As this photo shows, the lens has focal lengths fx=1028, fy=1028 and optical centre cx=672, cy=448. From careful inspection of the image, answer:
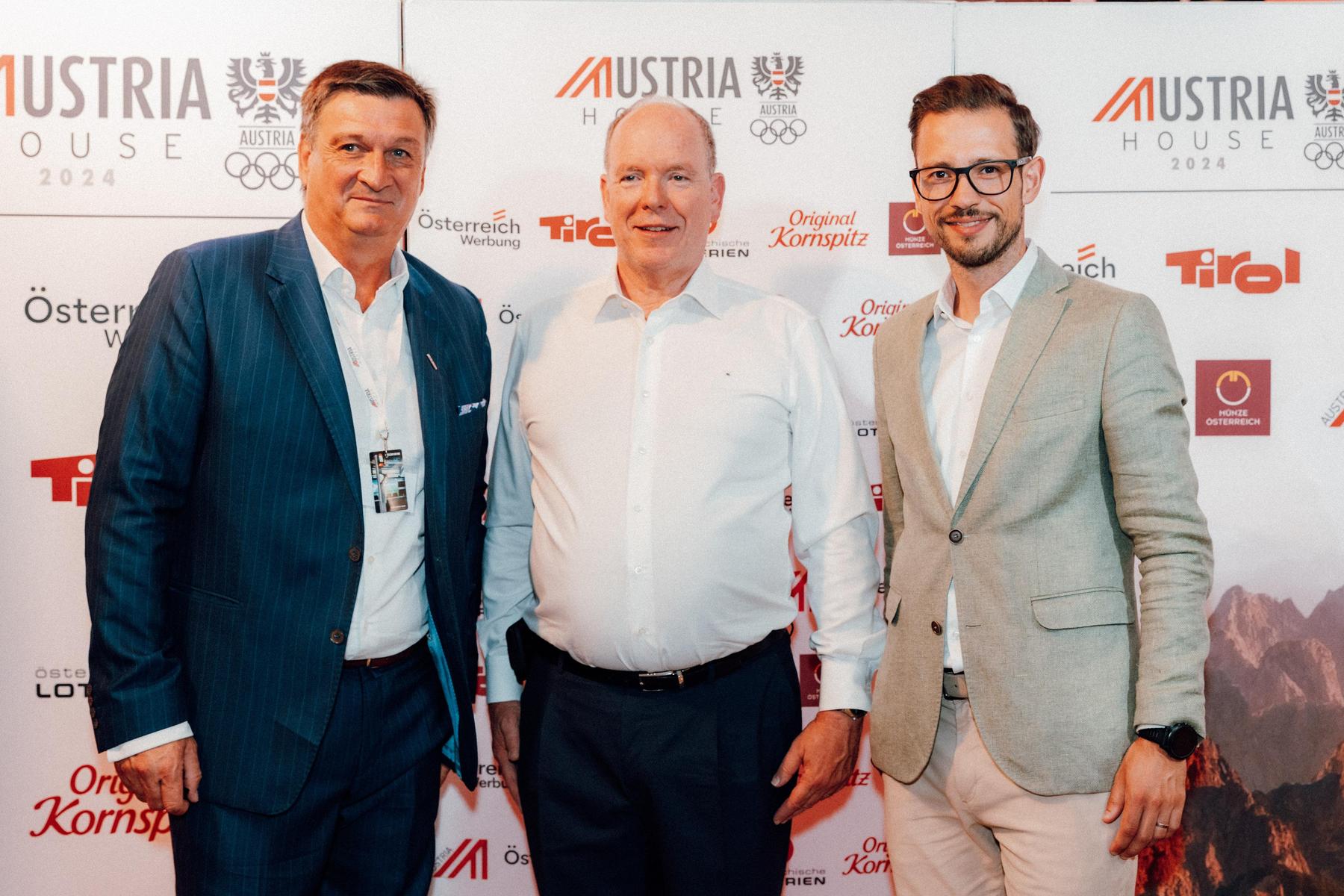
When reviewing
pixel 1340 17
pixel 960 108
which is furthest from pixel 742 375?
pixel 1340 17

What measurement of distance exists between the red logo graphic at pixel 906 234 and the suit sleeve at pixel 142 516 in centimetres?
209

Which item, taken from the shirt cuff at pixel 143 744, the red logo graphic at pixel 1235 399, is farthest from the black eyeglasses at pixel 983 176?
the shirt cuff at pixel 143 744

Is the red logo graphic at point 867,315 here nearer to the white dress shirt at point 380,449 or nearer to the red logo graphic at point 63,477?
the white dress shirt at point 380,449

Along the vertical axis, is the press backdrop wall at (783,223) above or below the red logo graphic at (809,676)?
above

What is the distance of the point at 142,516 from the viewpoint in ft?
6.59

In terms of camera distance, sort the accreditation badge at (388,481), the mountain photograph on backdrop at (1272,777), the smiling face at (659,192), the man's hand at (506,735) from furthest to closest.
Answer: the mountain photograph on backdrop at (1272,777)
the man's hand at (506,735)
the smiling face at (659,192)
the accreditation badge at (388,481)

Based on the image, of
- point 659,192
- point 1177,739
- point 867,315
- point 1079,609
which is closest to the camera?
point 1177,739

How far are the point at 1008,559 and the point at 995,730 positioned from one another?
0.33 metres

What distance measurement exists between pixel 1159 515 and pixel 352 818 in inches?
68.4

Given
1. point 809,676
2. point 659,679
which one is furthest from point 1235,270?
point 659,679

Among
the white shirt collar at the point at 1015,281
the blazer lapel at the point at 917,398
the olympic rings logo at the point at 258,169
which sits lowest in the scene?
the blazer lapel at the point at 917,398

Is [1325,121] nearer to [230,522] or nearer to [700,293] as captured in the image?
[700,293]

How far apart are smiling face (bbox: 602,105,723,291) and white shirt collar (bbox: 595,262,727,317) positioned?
0.12 feet

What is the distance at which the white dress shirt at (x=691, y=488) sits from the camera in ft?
7.41
